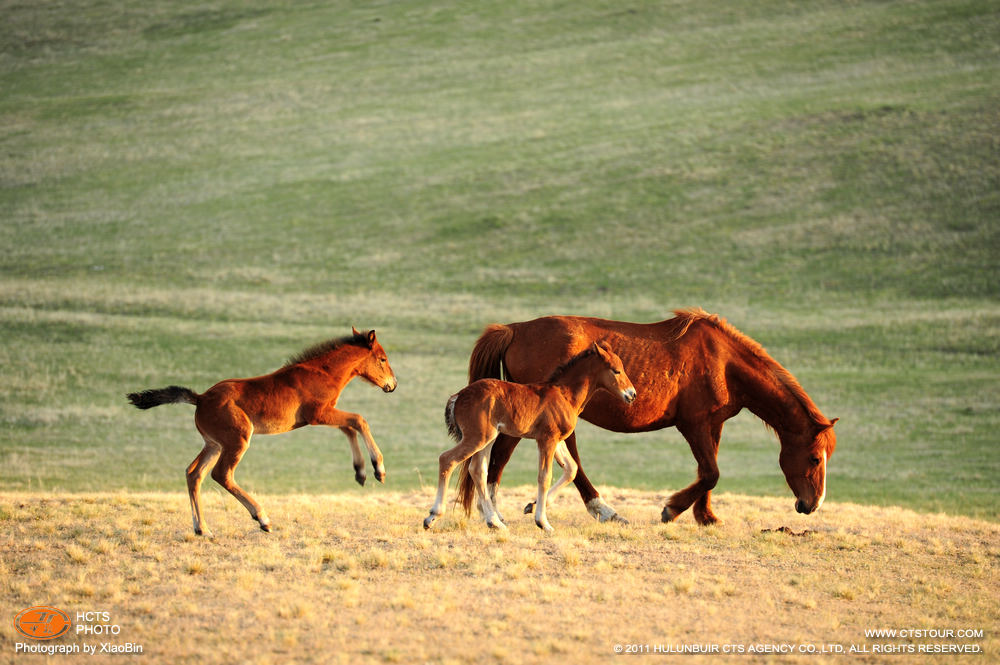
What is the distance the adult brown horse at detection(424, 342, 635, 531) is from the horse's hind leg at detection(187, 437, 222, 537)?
236cm

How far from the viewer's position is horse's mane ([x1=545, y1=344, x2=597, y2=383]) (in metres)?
11.2

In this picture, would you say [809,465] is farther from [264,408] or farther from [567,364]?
[264,408]

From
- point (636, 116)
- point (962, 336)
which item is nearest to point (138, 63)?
point (636, 116)

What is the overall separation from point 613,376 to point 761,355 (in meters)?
2.32

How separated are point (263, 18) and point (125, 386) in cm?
5821

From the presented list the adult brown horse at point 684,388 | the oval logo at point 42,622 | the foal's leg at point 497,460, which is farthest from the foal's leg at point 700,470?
the oval logo at point 42,622

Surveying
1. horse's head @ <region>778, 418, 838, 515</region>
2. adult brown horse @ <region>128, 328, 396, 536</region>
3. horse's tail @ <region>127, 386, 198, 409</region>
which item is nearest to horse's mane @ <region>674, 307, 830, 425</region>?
horse's head @ <region>778, 418, 838, 515</region>

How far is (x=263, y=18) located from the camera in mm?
79625

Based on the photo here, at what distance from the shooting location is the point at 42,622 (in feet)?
26.9

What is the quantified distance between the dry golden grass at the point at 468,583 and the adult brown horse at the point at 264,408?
2.35 feet

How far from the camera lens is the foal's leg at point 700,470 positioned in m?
11.9

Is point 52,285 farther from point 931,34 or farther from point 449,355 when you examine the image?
point 931,34

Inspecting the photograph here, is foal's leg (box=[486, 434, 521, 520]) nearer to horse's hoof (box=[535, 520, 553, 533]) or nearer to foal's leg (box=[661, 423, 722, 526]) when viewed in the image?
horse's hoof (box=[535, 520, 553, 533])

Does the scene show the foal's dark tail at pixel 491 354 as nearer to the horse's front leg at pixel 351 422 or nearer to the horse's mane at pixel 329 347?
the horse's mane at pixel 329 347
